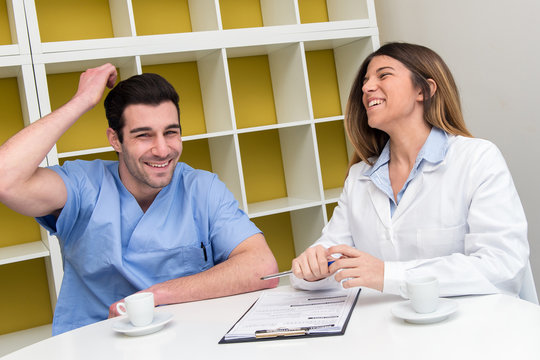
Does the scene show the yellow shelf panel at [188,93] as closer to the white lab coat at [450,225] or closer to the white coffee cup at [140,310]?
the white lab coat at [450,225]

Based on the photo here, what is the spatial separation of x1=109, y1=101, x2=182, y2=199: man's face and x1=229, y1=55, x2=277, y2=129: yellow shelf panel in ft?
4.18

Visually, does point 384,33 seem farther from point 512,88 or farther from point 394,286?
point 394,286

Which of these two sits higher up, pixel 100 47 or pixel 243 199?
pixel 100 47

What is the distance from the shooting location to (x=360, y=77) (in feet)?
6.52

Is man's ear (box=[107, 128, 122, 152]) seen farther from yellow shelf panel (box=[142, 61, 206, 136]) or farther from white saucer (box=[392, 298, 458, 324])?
white saucer (box=[392, 298, 458, 324])

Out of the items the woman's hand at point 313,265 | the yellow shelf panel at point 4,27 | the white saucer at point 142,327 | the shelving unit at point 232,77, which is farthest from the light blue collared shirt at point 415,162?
the yellow shelf panel at point 4,27

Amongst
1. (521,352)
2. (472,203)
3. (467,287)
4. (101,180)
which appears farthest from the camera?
(101,180)

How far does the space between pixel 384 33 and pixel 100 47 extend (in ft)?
5.19

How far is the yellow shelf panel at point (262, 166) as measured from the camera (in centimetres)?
324

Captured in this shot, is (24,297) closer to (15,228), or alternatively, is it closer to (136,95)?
(15,228)

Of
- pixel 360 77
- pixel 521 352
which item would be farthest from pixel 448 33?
pixel 521 352

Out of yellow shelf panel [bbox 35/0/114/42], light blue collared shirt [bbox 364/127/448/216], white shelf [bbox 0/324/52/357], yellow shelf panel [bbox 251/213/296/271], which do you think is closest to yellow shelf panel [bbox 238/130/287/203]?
yellow shelf panel [bbox 251/213/296/271]

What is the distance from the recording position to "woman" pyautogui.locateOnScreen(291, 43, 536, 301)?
1.36 m

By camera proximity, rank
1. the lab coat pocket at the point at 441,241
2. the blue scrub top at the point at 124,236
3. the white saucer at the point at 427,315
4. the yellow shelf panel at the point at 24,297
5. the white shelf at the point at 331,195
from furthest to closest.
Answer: the white shelf at the point at 331,195
the yellow shelf panel at the point at 24,297
the blue scrub top at the point at 124,236
the lab coat pocket at the point at 441,241
the white saucer at the point at 427,315
